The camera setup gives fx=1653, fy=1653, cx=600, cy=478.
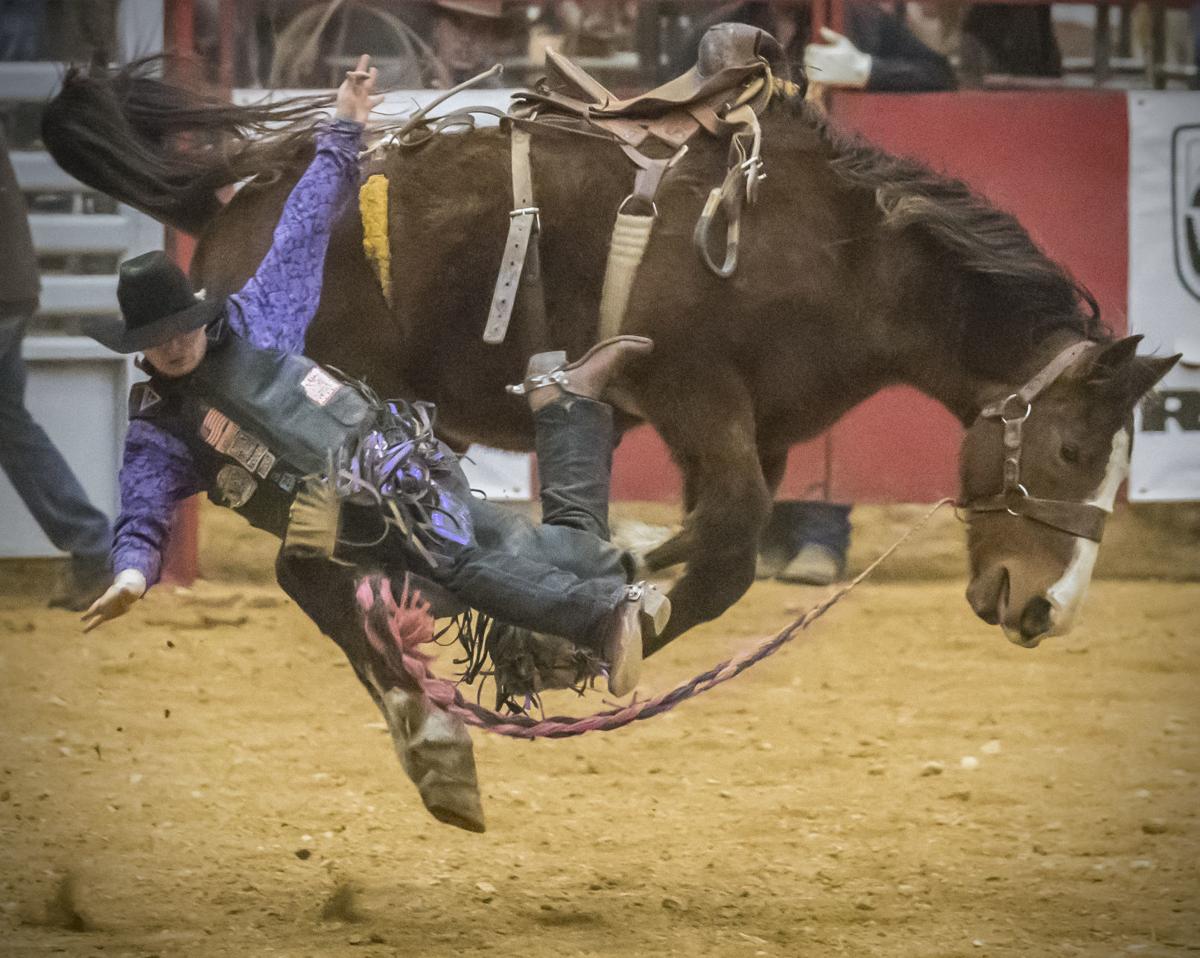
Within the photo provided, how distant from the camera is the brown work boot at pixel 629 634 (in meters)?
2.77

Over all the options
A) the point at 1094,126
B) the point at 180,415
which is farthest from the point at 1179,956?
the point at 1094,126

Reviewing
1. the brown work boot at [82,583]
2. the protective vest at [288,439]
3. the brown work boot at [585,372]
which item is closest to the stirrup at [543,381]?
the brown work boot at [585,372]

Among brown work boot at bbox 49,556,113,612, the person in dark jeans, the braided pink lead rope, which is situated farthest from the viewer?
brown work boot at bbox 49,556,113,612

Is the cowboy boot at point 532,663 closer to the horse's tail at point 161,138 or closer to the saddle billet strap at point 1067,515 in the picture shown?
the saddle billet strap at point 1067,515

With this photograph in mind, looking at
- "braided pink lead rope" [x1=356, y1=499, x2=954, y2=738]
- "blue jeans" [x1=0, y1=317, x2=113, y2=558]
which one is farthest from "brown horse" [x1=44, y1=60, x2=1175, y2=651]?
"blue jeans" [x1=0, y1=317, x2=113, y2=558]

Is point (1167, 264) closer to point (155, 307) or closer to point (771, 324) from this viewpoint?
point (771, 324)

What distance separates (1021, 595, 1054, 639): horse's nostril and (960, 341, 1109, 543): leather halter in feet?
0.49

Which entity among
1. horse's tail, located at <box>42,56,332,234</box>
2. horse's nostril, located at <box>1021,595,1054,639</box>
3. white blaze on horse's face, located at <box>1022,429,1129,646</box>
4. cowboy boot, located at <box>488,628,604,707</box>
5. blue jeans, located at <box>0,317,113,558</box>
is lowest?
blue jeans, located at <box>0,317,113,558</box>

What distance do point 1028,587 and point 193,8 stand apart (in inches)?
145

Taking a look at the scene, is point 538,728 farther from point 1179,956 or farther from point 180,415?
point 1179,956

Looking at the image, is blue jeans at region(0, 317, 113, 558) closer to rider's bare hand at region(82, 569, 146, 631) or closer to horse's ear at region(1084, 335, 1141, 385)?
rider's bare hand at region(82, 569, 146, 631)

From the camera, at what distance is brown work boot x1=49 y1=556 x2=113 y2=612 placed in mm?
5531

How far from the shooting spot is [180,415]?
288cm

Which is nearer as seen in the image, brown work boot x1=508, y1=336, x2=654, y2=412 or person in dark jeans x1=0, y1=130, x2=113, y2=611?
brown work boot x1=508, y1=336, x2=654, y2=412
